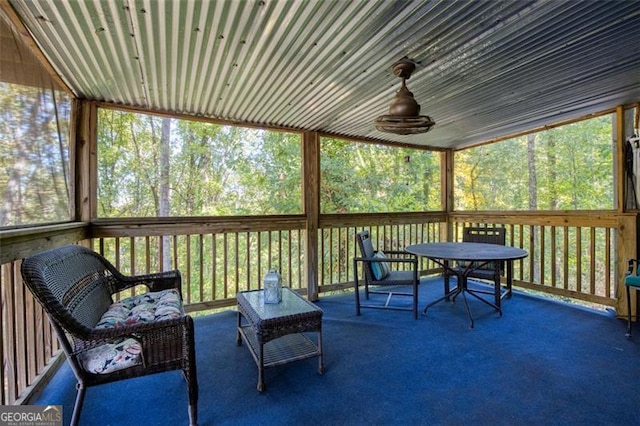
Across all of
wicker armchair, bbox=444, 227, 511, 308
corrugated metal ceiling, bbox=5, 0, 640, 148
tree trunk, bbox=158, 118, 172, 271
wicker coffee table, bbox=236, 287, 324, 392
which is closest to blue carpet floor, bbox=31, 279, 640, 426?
wicker coffee table, bbox=236, 287, 324, 392

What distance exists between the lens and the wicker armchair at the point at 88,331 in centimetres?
154

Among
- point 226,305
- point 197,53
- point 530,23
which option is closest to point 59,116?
point 197,53

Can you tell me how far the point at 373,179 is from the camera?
787cm

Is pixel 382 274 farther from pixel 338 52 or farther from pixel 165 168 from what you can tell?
pixel 165 168

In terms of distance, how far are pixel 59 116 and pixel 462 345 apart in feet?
12.8

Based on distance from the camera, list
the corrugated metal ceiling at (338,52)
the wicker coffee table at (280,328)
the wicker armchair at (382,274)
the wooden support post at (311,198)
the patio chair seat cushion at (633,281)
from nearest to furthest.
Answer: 1. the corrugated metal ceiling at (338,52)
2. the wicker coffee table at (280,328)
3. the patio chair seat cushion at (633,281)
4. the wicker armchair at (382,274)
5. the wooden support post at (311,198)

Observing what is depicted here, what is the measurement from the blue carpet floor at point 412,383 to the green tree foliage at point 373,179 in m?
4.66

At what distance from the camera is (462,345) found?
2.77 metres

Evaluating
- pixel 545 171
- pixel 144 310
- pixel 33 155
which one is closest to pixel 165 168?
pixel 33 155

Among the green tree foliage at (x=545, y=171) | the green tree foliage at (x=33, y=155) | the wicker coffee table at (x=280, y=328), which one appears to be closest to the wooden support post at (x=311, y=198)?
the wicker coffee table at (x=280, y=328)

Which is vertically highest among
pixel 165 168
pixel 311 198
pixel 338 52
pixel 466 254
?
pixel 338 52

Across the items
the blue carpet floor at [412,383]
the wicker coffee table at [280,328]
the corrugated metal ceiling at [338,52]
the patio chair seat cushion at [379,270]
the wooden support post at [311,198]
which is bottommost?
the blue carpet floor at [412,383]

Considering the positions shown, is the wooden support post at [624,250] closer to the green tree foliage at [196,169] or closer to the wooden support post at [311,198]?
the wooden support post at [311,198]

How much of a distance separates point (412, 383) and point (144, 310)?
1951 millimetres
